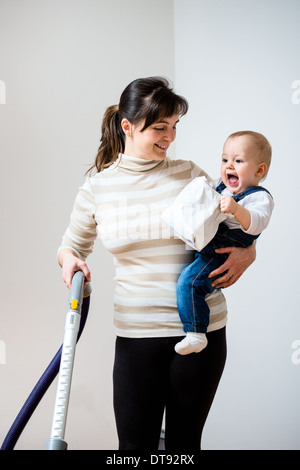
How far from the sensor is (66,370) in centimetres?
124

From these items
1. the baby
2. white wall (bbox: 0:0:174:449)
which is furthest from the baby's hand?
white wall (bbox: 0:0:174:449)

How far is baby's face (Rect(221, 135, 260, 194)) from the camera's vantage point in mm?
1506

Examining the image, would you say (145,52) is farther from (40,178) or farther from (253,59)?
(40,178)

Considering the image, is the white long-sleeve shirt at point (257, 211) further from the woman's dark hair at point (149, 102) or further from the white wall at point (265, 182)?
the white wall at point (265, 182)

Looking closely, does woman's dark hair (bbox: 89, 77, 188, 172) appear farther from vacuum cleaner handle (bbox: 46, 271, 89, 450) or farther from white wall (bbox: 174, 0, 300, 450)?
white wall (bbox: 174, 0, 300, 450)

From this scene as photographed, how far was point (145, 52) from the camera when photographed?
2.89 m

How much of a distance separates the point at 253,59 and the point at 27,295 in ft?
5.15

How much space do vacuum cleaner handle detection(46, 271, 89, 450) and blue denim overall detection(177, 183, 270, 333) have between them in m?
0.26

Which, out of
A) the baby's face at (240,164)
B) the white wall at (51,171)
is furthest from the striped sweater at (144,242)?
the white wall at (51,171)

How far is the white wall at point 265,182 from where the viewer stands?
7.57ft

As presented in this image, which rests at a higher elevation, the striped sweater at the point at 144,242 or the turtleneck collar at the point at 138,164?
the turtleneck collar at the point at 138,164

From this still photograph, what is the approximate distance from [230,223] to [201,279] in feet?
0.61

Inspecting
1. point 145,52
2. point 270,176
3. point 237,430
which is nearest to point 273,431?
point 237,430
